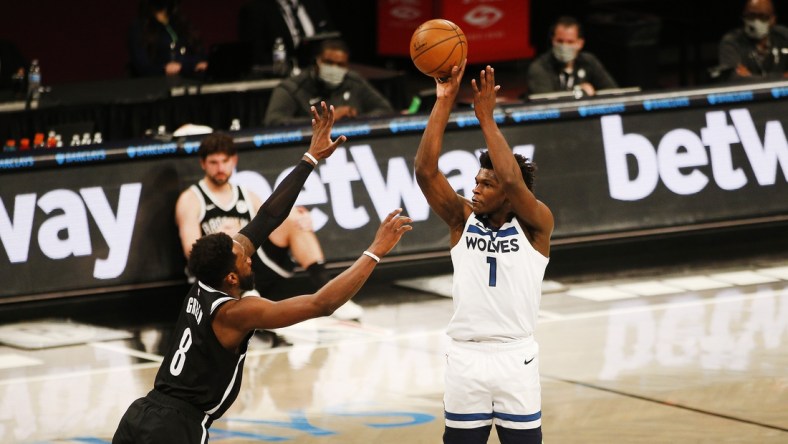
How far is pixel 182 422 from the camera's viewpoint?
600 centimetres

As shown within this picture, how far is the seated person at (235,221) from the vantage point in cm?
1048

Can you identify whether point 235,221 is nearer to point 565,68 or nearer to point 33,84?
point 33,84

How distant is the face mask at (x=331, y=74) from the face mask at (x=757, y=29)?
13.9ft

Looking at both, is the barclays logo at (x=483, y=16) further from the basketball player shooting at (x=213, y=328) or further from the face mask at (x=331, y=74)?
the basketball player shooting at (x=213, y=328)

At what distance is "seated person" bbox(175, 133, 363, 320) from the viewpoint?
10477mm

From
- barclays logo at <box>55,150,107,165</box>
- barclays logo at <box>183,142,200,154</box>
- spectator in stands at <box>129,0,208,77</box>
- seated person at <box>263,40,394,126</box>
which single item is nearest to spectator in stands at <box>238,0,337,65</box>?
spectator in stands at <box>129,0,208,77</box>

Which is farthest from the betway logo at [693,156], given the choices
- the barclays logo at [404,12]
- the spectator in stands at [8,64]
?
the barclays logo at [404,12]

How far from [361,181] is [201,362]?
5.45 m

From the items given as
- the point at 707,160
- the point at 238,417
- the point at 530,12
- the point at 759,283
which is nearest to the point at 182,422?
the point at 238,417

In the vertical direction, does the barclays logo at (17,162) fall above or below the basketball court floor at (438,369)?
above

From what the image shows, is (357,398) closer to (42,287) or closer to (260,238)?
(260,238)

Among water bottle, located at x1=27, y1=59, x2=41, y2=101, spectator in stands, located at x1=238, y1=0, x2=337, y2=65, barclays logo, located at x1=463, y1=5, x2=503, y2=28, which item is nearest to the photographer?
water bottle, located at x1=27, y1=59, x2=41, y2=101

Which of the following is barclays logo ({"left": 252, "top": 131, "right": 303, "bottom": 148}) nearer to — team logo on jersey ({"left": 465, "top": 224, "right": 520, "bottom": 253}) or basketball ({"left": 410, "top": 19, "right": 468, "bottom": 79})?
basketball ({"left": 410, "top": 19, "right": 468, "bottom": 79})

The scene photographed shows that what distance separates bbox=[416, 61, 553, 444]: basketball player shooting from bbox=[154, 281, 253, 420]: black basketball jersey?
98 cm
